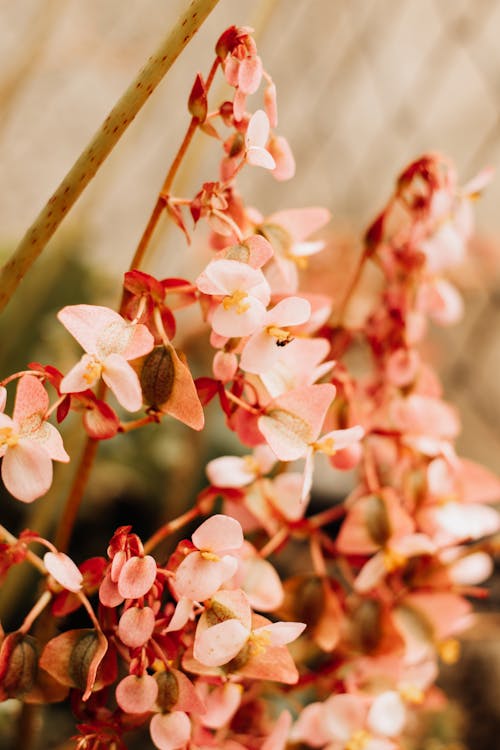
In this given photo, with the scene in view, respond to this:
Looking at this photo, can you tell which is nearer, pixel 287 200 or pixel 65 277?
pixel 65 277

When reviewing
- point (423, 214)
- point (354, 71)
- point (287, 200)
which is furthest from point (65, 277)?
point (354, 71)

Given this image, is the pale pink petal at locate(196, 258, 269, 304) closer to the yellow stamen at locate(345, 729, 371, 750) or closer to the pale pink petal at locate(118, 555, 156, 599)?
the pale pink petal at locate(118, 555, 156, 599)

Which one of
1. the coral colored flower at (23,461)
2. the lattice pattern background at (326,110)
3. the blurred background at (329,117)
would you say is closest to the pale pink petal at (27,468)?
the coral colored flower at (23,461)

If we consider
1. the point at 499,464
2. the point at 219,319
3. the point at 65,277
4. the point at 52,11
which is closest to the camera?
the point at 219,319

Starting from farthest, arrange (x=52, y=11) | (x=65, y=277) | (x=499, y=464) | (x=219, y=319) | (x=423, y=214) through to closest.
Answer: (x=499, y=464) → (x=65, y=277) → (x=52, y=11) → (x=423, y=214) → (x=219, y=319)

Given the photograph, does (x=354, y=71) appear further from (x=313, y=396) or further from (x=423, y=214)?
(x=313, y=396)

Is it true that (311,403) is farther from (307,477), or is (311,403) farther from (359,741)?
(359,741)
